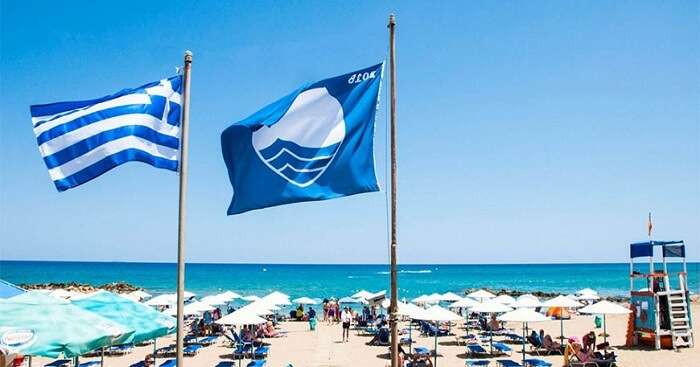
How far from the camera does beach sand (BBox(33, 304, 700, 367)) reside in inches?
752

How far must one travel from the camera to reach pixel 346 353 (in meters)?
21.8

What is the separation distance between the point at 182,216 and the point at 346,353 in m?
16.1

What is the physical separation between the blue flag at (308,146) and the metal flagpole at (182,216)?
33.0 inches

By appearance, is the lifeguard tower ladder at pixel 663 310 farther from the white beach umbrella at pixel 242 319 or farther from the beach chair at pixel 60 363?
the beach chair at pixel 60 363

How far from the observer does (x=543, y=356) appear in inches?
804

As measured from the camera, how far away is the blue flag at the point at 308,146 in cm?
733

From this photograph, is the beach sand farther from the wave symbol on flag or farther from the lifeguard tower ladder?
the wave symbol on flag

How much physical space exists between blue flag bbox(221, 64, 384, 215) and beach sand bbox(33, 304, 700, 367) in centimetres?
1282

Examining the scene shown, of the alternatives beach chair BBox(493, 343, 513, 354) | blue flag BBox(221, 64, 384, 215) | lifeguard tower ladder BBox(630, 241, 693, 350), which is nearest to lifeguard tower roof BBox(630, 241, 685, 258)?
lifeguard tower ladder BBox(630, 241, 693, 350)

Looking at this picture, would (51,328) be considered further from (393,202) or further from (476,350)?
(476,350)

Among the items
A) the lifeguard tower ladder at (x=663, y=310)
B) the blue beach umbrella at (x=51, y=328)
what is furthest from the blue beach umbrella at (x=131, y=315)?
the lifeguard tower ladder at (x=663, y=310)

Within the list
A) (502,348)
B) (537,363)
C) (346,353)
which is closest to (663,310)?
(502,348)

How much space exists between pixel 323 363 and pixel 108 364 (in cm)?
721

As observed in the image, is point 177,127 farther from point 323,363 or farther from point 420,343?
point 420,343
